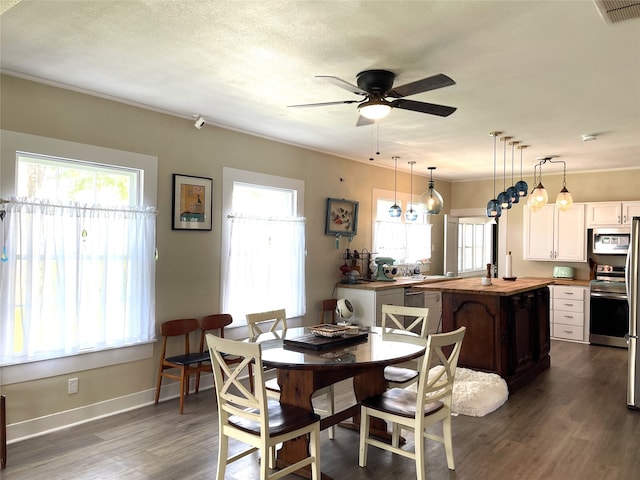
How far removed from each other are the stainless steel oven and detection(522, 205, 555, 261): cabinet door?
81 cm

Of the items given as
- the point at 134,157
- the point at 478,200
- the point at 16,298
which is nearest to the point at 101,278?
the point at 16,298

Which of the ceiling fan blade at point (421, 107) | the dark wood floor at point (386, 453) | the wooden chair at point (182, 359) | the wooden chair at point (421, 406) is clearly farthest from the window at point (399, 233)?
the wooden chair at point (421, 406)

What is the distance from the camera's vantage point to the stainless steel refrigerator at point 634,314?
3.83 meters

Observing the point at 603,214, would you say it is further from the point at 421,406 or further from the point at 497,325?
the point at 421,406

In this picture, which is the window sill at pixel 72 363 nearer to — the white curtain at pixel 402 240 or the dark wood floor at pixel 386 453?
the dark wood floor at pixel 386 453

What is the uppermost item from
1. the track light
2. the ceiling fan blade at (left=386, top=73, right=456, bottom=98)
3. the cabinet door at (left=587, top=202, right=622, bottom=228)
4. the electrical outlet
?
the track light

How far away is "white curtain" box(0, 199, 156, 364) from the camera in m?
3.15

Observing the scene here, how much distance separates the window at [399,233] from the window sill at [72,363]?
367cm

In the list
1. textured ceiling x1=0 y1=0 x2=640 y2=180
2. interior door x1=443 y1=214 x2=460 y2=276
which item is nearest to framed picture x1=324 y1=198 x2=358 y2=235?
textured ceiling x1=0 y1=0 x2=640 y2=180

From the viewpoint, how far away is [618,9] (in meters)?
2.02

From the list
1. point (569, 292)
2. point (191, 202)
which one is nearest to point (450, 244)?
point (569, 292)

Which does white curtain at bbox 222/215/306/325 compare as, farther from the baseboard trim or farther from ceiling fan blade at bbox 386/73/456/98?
ceiling fan blade at bbox 386/73/456/98

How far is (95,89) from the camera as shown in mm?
3500

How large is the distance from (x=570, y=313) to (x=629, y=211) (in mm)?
1621
